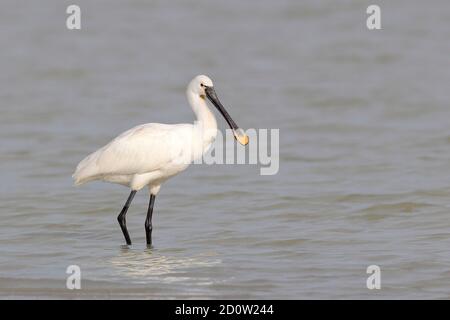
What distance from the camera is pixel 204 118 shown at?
449 inches

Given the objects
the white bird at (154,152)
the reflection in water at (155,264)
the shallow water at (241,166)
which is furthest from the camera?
the white bird at (154,152)

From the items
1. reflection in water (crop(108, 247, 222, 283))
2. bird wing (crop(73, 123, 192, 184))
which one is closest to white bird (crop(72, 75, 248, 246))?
bird wing (crop(73, 123, 192, 184))

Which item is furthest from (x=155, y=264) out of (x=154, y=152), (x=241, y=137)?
(x=241, y=137)

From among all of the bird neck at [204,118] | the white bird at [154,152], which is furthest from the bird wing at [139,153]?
the bird neck at [204,118]

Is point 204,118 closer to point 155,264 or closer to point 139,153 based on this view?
point 139,153

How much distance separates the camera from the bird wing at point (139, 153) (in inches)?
442

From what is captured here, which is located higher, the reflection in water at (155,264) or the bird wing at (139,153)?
the bird wing at (139,153)

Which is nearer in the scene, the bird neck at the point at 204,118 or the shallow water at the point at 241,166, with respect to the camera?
the shallow water at the point at 241,166

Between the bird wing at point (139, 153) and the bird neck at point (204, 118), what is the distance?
16cm

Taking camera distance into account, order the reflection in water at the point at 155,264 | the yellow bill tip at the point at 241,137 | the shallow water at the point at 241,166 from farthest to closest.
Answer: the yellow bill tip at the point at 241,137
the shallow water at the point at 241,166
the reflection in water at the point at 155,264

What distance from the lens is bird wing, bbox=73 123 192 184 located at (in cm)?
1123

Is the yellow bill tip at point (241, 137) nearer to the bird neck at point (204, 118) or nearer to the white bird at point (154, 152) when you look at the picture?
the white bird at point (154, 152)

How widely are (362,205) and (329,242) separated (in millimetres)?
1965

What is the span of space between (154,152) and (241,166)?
15.9 feet
